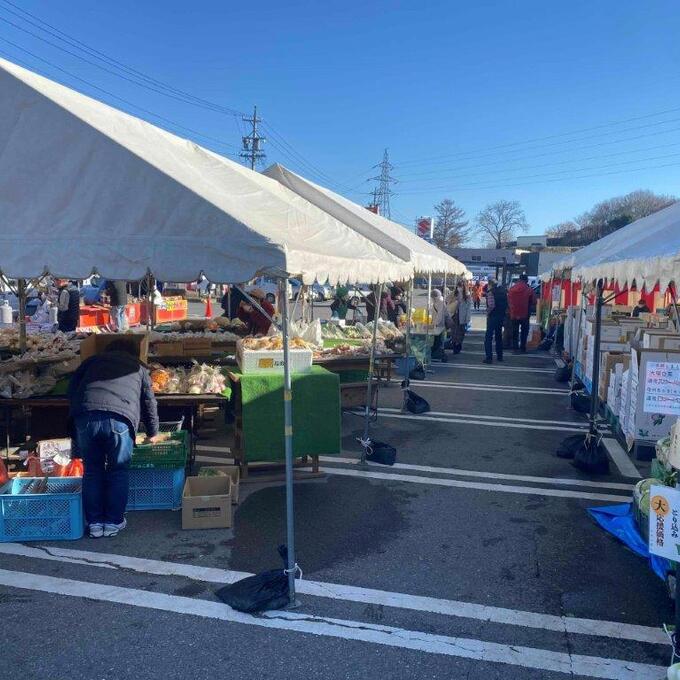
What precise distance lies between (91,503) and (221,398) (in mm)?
1802

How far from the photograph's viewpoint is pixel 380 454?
702 cm

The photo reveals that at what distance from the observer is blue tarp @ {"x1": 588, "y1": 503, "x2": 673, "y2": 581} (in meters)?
4.38

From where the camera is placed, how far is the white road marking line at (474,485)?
610 cm

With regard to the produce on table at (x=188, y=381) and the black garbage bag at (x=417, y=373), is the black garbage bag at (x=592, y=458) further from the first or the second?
the black garbage bag at (x=417, y=373)

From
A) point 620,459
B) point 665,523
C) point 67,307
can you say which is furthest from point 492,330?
point 665,523

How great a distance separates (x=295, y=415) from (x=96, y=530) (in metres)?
2.13

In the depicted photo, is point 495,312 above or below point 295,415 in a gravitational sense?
above

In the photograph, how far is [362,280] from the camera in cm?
552

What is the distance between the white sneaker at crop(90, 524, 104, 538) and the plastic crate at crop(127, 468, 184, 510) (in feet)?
1.70

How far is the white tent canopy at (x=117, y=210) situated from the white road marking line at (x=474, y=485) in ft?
7.83

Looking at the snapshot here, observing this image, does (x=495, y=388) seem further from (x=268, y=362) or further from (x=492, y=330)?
(x=268, y=362)

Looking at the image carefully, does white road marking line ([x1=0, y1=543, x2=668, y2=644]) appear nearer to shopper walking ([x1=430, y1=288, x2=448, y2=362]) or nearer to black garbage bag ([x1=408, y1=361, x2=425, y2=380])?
black garbage bag ([x1=408, y1=361, x2=425, y2=380])

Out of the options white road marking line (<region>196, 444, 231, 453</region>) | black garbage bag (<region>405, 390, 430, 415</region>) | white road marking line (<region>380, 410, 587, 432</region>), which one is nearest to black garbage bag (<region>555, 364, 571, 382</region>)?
white road marking line (<region>380, 410, 587, 432</region>)

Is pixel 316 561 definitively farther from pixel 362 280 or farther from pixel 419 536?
pixel 362 280
